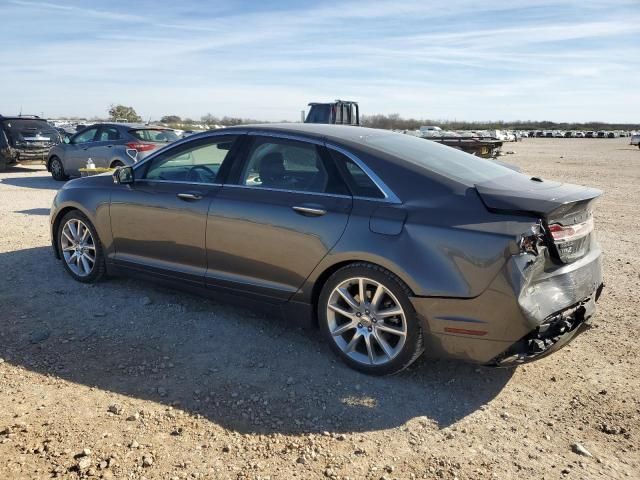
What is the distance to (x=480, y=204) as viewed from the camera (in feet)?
11.1

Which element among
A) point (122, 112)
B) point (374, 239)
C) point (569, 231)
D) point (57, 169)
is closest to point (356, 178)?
point (374, 239)

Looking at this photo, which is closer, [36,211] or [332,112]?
[36,211]

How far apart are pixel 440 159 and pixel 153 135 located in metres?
10.3

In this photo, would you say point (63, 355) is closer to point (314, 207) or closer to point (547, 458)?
point (314, 207)

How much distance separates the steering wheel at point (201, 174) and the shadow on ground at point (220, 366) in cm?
111

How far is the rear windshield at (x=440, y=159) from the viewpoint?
3762mm

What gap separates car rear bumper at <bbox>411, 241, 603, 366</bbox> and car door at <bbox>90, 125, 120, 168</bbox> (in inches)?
435

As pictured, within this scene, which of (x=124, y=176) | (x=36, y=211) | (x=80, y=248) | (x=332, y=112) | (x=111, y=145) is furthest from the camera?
(x=332, y=112)

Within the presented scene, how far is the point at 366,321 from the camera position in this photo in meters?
3.70

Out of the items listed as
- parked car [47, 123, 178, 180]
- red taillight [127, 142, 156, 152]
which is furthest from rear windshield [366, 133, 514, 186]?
red taillight [127, 142, 156, 152]

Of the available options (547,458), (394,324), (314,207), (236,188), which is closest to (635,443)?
(547,458)

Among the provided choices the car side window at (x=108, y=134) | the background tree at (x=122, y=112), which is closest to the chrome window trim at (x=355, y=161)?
the car side window at (x=108, y=134)

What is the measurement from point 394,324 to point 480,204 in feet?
3.08

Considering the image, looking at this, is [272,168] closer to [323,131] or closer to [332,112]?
[323,131]
